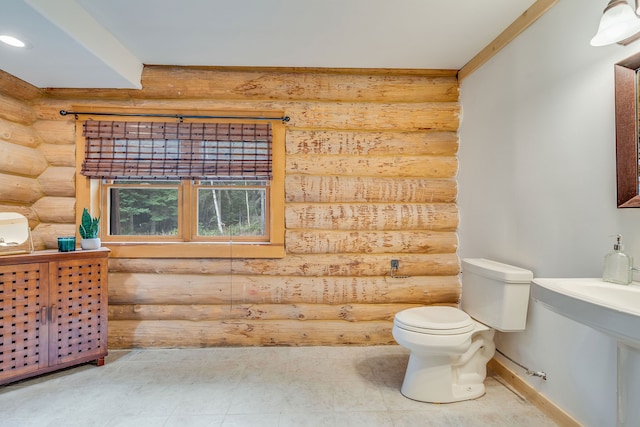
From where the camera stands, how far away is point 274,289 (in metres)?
2.87

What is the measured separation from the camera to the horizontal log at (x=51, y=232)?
278cm

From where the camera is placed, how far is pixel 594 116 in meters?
1.64

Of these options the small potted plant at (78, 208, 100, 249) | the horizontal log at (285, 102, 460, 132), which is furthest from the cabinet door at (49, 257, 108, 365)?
the horizontal log at (285, 102, 460, 132)

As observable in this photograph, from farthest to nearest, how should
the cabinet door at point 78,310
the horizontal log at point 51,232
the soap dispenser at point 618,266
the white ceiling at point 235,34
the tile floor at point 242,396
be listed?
1. the horizontal log at point 51,232
2. the cabinet door at point 78,310
3. the white ceiling at point 235,34
4. the tile floor at point 242,396
5. the soap dispenser at point 618,266

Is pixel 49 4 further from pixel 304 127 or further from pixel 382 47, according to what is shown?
pixel 382 47

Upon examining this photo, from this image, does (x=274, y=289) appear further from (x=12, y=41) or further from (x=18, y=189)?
(x=12, y=41)

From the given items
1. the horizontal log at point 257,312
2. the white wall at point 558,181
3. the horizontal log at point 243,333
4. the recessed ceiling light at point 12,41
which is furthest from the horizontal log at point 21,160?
the white wall at point 558,181

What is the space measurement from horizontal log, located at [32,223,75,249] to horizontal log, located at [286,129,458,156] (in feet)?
6.86

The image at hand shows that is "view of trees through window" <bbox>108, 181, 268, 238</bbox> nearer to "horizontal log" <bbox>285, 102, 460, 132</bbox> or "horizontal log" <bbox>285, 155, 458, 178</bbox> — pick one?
"horizontal log" <bbox>285, 155, 458, 178</bbox>

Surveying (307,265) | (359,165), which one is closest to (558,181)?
(359,165)

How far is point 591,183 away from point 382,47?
5.61 feet

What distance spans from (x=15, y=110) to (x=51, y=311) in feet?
5.60

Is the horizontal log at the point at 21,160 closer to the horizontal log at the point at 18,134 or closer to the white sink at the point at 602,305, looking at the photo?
the horizontal log at the point at 18,134

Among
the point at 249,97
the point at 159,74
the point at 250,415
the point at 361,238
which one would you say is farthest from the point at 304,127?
the point at 250,415
